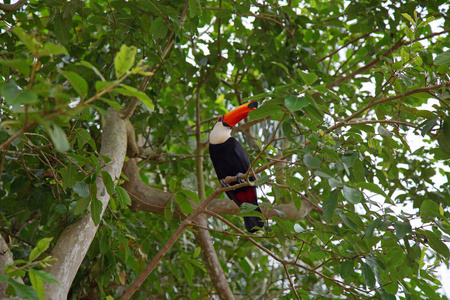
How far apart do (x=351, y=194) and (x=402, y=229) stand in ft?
1.19

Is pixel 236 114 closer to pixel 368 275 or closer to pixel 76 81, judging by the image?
pixel 368 275

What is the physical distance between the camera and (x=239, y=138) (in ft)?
15.6

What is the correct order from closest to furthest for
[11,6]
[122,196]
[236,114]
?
[122,196]
[11,6]
[236,114]

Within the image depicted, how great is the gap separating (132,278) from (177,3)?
7.43 feet

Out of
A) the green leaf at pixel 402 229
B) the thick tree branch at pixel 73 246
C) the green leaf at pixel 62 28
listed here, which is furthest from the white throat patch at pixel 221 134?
the green leaf at pixel 402 229

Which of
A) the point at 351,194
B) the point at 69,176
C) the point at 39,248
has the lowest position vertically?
the point at 351,194

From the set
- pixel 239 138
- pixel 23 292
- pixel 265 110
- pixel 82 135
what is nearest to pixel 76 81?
pixel 23 292

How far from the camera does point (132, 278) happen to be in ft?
11.9

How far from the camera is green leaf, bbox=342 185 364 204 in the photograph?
5.17 ft

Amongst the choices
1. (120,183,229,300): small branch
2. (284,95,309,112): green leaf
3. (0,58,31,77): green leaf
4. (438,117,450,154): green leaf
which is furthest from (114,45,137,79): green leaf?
(438,117,450,154): green leaf

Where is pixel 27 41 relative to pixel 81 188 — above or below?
above

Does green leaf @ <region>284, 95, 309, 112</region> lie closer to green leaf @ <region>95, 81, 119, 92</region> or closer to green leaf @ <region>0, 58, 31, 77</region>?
green leaf @ <region>95, 81, 119, 92</region>

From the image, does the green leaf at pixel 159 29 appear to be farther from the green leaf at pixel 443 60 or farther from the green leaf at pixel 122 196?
the green leaf at pixel 443 60

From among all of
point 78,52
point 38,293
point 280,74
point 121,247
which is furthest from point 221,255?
point 38,293
